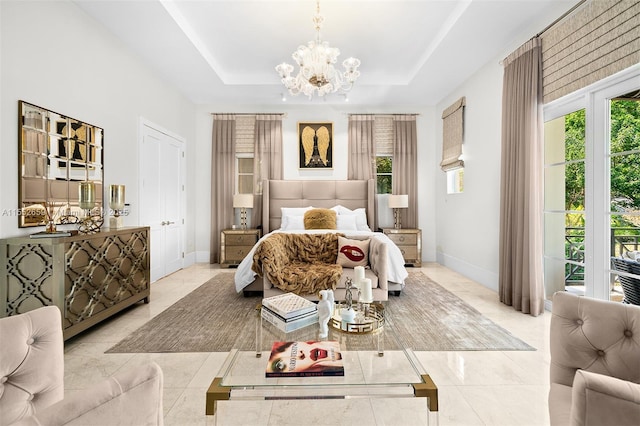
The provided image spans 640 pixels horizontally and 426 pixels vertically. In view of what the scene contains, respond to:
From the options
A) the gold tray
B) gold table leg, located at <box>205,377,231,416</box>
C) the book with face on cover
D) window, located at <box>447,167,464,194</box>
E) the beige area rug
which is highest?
window, located at <box>447,167,464,194</box>

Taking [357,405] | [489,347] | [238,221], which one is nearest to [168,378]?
[357,405]

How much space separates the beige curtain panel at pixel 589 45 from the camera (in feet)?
7.04

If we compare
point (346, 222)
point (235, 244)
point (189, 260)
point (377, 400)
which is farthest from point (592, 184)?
point (189, 260)

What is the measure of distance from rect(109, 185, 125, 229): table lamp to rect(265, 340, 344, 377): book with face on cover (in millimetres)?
2497

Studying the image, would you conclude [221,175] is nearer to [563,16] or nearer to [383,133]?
[383,133]

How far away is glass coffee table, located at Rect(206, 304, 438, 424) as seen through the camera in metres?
1.18

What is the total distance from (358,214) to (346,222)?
359 millimetres

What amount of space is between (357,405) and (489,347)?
1.24m

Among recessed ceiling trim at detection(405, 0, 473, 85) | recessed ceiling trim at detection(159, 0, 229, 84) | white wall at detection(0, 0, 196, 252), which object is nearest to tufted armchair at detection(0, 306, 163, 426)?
white wall at detection(0, 0, 196, 252)

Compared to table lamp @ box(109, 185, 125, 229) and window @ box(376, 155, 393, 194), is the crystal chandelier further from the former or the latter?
window @ box(376, 155, 393, 194)

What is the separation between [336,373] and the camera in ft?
4.23

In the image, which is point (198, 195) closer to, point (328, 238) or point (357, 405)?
point (328, 238)

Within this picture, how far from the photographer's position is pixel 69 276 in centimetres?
227

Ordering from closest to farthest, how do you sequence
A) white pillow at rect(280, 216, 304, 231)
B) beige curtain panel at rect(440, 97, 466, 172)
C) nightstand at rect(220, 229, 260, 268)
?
beige curtain panel at rect(440, 97, 466, 172), white pillow at rect(280, 216, 304, 231), nightstand at rect(220, 229, 260, 268)
